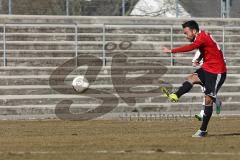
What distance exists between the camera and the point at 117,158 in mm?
11109

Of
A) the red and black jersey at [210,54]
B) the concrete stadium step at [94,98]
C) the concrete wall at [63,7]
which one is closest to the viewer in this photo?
the red and black jersey at [210,54]

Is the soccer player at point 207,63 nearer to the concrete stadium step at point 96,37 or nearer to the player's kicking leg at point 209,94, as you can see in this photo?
the player's kicking leg at point 209,94

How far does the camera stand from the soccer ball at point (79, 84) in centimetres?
2514

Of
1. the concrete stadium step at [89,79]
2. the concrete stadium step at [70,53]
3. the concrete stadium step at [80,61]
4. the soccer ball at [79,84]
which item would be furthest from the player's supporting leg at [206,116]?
the concrete stadium step at [70,53]

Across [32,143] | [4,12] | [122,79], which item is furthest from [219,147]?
[4,12]

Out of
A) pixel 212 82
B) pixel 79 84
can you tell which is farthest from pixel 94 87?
pixel 212 82

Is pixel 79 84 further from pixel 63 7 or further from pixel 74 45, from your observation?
pixel 63 7

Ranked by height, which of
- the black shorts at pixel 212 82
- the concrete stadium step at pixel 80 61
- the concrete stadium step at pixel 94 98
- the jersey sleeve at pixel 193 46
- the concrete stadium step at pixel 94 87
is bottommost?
the concrete stadium step at pixel 94 98

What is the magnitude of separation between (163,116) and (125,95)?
284cm

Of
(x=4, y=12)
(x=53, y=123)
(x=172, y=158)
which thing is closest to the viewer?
(x=172, y=158)

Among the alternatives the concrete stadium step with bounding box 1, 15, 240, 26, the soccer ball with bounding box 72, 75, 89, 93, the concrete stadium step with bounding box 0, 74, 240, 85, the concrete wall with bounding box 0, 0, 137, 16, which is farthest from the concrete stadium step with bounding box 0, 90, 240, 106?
the concrete wall with bounding box 0, 0, 137, 16

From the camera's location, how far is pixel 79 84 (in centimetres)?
2531

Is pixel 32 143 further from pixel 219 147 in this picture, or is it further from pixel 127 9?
pixel 127 9

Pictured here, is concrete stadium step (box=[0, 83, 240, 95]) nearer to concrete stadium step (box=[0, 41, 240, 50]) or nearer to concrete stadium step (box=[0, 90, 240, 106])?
concrete stadium step (box=[0, 90, 240, 106])
